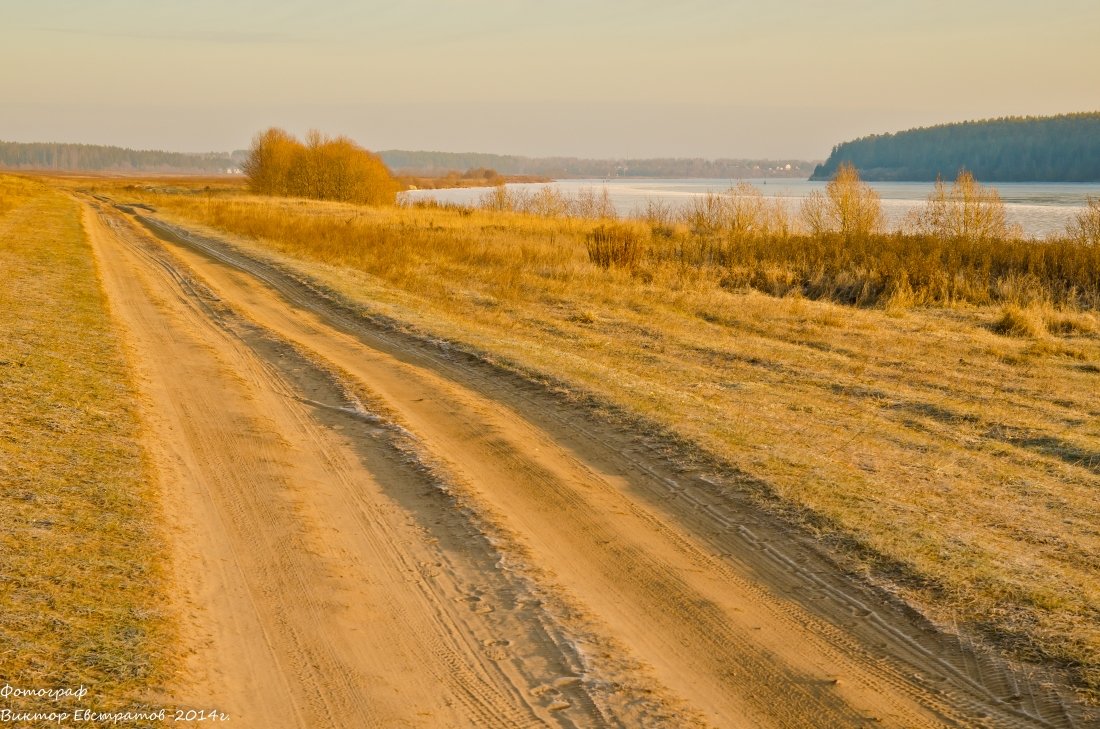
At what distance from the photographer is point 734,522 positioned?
6.61m

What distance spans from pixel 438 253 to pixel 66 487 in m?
23.6

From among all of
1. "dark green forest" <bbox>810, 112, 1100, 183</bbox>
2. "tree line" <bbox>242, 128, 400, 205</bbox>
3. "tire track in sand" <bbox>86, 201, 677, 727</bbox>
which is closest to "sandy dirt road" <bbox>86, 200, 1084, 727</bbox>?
"tire track in sand" <bbox>86, 201, 677, 727</bbox>

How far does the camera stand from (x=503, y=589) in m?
5.36

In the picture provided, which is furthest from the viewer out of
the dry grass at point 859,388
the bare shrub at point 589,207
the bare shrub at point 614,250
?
the bare shrub at point 589,207

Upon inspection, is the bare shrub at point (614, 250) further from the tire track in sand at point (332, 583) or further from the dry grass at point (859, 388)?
the tire track in sand at point (332, 583)

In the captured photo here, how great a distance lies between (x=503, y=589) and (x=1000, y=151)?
15552cm

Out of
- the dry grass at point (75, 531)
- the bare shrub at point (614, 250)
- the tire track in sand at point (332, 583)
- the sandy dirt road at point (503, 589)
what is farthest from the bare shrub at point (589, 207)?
the tire track in sand at point (332, 583)

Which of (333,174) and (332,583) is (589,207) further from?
(332,583)

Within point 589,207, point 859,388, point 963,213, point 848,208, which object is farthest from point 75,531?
point 589,207

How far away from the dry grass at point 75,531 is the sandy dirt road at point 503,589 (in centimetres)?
27

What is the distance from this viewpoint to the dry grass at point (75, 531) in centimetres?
417

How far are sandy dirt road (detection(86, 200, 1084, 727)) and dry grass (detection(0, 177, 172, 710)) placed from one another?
0.27 meters

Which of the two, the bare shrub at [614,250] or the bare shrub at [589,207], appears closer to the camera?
the bare shrub at [614,250]

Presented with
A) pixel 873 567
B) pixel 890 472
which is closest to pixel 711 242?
pixel 890 472
